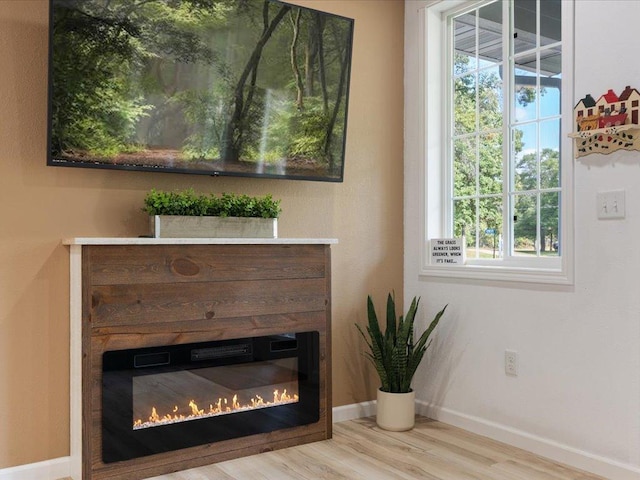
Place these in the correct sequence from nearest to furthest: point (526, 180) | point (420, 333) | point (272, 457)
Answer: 1. point (272, 457)
2. point (526, 180)
3. point (420, 333)

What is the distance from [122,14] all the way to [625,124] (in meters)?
2.06

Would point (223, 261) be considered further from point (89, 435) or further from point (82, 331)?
point (89, 435)

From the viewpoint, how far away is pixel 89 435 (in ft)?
7.77

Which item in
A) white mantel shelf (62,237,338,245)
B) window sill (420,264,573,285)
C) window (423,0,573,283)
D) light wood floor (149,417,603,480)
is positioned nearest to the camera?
white mantel shelf (62,237,338,245)

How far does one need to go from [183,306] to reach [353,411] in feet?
4.18

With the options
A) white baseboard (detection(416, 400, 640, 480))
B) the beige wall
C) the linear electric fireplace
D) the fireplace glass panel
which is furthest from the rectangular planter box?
white baseboard (detection(416, 400, 640, 480))

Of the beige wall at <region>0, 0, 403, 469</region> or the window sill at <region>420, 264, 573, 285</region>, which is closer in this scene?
the beige wall at <region>0, 0, 403, 469</region>

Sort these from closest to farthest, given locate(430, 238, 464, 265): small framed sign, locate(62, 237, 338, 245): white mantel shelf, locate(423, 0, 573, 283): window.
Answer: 1. locate(62, 237, 338, 245): white mantel shelf
2. locate(423, 0, 573, 283): window
3. locate(430, 238, 464, 265): small framed sign

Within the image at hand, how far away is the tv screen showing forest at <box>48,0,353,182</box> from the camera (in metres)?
2.39

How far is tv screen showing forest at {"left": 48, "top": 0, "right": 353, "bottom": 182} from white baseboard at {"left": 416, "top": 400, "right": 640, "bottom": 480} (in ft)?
4.56

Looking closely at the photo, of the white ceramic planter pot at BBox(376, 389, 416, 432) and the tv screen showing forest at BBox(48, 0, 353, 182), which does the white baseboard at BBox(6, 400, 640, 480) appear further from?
the tv screen showing forest at BBox(48, 0, 353, 182)

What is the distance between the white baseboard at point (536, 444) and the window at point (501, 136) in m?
0.73

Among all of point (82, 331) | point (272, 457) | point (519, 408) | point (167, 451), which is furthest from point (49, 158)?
point (519, 408)

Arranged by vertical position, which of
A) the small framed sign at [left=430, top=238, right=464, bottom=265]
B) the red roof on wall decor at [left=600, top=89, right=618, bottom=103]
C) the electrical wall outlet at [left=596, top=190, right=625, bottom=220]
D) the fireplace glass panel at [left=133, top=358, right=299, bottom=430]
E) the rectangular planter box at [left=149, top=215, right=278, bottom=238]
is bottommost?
the fireplace glass panel at [left=133, top=358, right=299, bottom=430]
